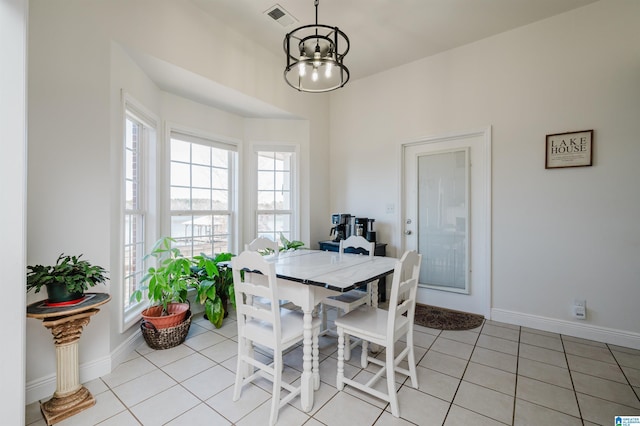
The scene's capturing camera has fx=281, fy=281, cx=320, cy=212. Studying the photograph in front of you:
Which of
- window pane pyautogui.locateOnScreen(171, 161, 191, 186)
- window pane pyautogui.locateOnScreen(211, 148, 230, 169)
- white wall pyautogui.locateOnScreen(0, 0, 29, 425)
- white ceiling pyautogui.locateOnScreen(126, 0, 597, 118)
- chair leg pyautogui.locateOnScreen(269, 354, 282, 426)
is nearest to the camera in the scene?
white wall pyautogui.locateOnScreen(0, 0, 29, 425)

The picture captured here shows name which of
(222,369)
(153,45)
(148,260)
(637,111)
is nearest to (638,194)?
(637,111)

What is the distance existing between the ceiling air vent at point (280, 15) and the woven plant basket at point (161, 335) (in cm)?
308

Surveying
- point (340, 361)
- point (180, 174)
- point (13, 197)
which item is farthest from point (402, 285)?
point (180, 174)

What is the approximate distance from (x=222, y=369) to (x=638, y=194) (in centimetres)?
384

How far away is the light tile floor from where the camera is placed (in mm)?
1669

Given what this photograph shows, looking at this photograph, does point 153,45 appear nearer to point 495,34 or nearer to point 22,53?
point 22,53

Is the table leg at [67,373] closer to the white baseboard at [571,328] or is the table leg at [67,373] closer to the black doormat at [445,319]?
the black doormat at [445,319]

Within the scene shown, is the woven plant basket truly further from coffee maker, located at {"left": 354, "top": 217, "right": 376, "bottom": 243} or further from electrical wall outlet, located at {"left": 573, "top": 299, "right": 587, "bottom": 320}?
electrical wall outlet, located at {"left": 573, "top": 299, "right": 587, "bottom": 320}

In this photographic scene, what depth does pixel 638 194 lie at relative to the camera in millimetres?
2469

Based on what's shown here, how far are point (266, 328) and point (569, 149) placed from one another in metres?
3.21

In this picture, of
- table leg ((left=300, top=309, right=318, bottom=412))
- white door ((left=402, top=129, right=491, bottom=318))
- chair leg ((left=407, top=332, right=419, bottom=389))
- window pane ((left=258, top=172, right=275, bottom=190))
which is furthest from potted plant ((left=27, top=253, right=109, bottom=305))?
white door ((left=402, top=129, right=491, bottom=318))

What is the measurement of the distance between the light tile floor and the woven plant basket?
7 centimetres

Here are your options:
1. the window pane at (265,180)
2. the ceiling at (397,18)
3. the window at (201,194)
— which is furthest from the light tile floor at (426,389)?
the ceiling at (397,18)

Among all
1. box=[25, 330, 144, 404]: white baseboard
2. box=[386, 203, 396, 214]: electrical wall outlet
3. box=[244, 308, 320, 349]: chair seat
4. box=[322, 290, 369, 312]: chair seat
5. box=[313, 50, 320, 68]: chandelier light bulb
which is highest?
box=[313, 50, 320, 68]: chandelier light bulb
